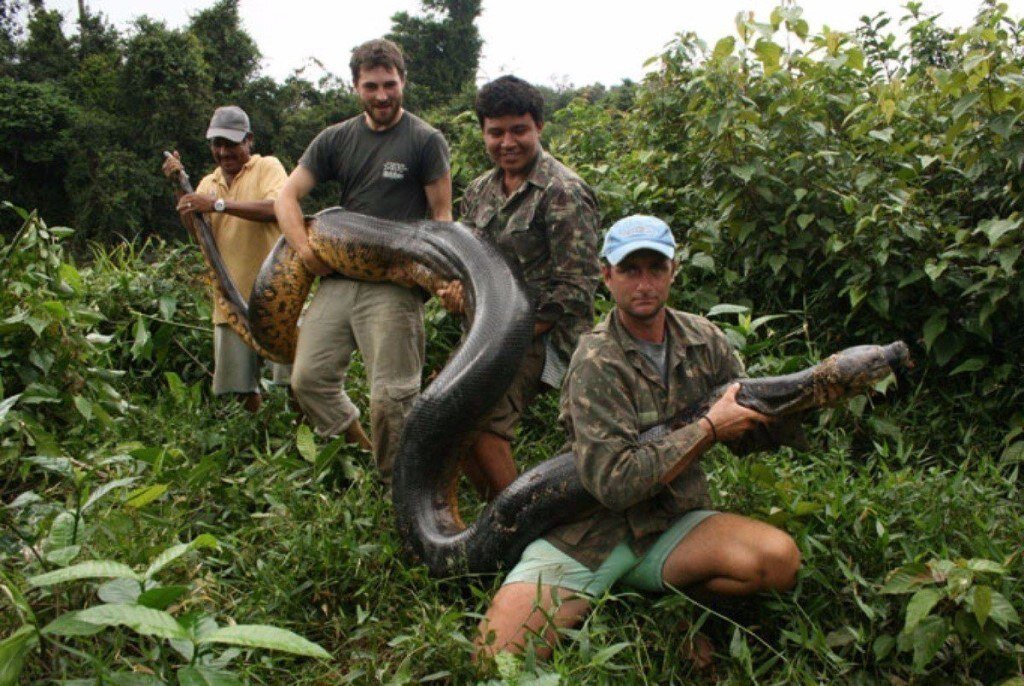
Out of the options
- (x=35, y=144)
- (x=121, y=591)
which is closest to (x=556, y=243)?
(x=121, y=591)

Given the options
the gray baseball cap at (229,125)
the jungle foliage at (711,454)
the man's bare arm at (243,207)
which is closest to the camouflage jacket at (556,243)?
the jungle foliage at (711,454)

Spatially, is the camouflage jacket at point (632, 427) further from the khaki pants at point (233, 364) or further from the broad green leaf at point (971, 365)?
the khaki pants at point (233, 364)

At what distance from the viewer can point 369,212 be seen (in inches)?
174

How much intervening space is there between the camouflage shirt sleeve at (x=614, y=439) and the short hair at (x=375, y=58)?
80.8 inches

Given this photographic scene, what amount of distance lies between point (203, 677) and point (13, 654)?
51 centimetres

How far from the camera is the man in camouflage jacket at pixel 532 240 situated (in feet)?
12.2

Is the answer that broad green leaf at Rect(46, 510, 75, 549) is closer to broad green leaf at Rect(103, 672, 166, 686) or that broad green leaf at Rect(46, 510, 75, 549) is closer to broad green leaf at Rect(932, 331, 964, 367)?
broad green leaf at Rect(103, 672, 166, 686)

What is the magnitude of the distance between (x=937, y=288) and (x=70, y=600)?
154 inches

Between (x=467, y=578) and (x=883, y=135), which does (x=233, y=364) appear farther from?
(x=883, y=135)

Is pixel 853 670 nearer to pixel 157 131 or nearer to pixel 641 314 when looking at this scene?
pixel 641 314

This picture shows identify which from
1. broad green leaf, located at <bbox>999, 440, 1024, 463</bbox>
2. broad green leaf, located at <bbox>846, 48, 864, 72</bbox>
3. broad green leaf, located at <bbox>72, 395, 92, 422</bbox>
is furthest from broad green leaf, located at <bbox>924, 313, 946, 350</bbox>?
broad green leaf, located at <bbox>72, 395, 92, 422</bbox>

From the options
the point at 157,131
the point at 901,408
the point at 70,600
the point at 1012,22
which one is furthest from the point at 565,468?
the point at 157,131

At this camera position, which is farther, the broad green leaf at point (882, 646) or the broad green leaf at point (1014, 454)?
the broad green leaf at point (1014, 454)

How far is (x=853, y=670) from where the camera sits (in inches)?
112
